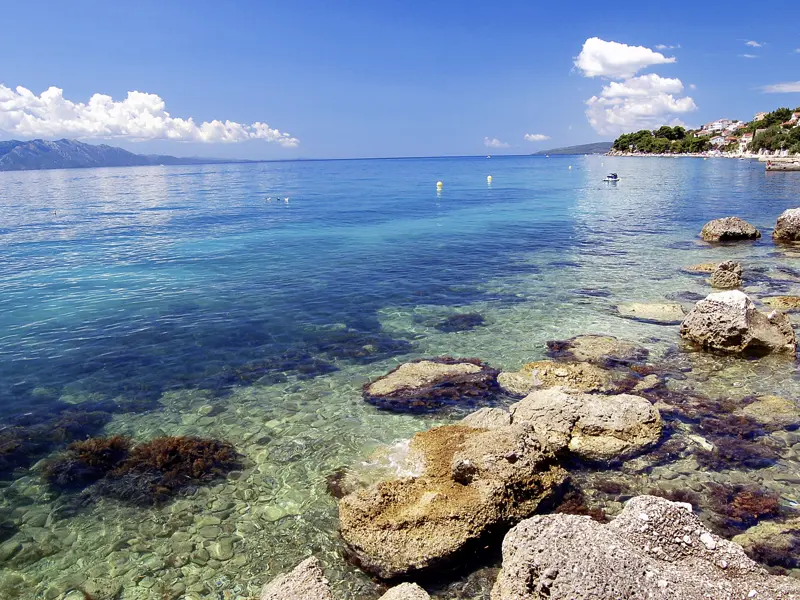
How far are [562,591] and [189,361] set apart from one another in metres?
13.1

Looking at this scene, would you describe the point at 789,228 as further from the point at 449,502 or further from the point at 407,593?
the point at 407,593

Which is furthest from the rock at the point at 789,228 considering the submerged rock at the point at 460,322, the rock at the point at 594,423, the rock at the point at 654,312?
the rock at the point at 594,423

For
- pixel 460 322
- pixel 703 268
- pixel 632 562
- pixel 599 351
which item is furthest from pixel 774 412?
pixel 703 268

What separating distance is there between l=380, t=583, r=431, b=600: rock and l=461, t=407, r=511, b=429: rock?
3.91m

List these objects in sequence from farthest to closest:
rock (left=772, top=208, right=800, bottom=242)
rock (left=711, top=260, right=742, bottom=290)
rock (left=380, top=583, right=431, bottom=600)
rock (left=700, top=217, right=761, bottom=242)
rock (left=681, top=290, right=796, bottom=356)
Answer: rock (left=700, top=217, right=761, bottom=242) → rock (left=772, top=208, right=800, bottom=242) → rock (left=711, top=260, right=742, bottom=290) → rock (left=681, top=290, right=796, bottom=356) → rock (left=380, top=583, right=431, bottom=600)

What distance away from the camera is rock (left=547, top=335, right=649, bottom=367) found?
1391cm

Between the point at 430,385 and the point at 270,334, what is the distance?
7.10 m

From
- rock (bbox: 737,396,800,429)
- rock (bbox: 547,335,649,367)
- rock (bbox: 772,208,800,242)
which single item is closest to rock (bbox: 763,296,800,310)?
rock (bbox: 547,335,649,367)

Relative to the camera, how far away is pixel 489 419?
988 cm

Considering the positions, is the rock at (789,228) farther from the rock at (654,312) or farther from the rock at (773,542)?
the rock at (773,542)

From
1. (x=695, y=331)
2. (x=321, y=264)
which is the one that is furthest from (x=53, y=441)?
(x=321, y=264)

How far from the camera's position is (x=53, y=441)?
36.8ft

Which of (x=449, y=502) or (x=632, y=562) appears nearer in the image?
(x=632, y=562)

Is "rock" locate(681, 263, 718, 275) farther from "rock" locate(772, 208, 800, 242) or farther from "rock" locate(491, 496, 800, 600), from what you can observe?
"rock" locate(491, 496, 800, 600)
